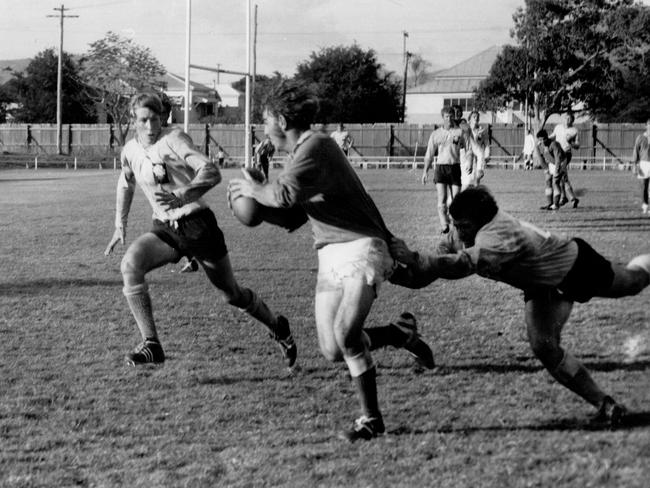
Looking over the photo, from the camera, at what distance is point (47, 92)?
303ft

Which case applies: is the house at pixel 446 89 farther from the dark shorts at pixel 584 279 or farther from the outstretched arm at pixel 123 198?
the dark shorts at pixel 584 279

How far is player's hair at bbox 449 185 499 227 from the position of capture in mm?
5414

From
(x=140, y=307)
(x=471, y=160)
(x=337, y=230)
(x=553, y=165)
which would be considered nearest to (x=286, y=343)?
(x=140, y=307)

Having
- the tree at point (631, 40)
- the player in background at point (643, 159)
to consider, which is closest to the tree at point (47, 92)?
the tree at point (631, 40)

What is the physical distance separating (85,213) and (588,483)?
66.7ft

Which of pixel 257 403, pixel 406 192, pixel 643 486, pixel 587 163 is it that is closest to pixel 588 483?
pixel 643 486

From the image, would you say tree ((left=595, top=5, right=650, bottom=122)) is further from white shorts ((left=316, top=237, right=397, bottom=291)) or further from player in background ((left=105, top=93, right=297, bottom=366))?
white shorts ((left=316, top=237, right=397, bottom=291))

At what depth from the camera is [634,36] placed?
6291 centimetres

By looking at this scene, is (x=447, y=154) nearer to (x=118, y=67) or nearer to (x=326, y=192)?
(x=326, y=192)

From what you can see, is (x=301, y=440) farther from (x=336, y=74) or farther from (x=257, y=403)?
(x=336, y=74)

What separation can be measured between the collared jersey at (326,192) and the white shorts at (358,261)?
5cm

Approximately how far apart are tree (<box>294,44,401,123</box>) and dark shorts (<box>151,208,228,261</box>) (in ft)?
250

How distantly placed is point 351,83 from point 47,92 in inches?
1160

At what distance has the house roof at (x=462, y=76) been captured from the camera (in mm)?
105875
